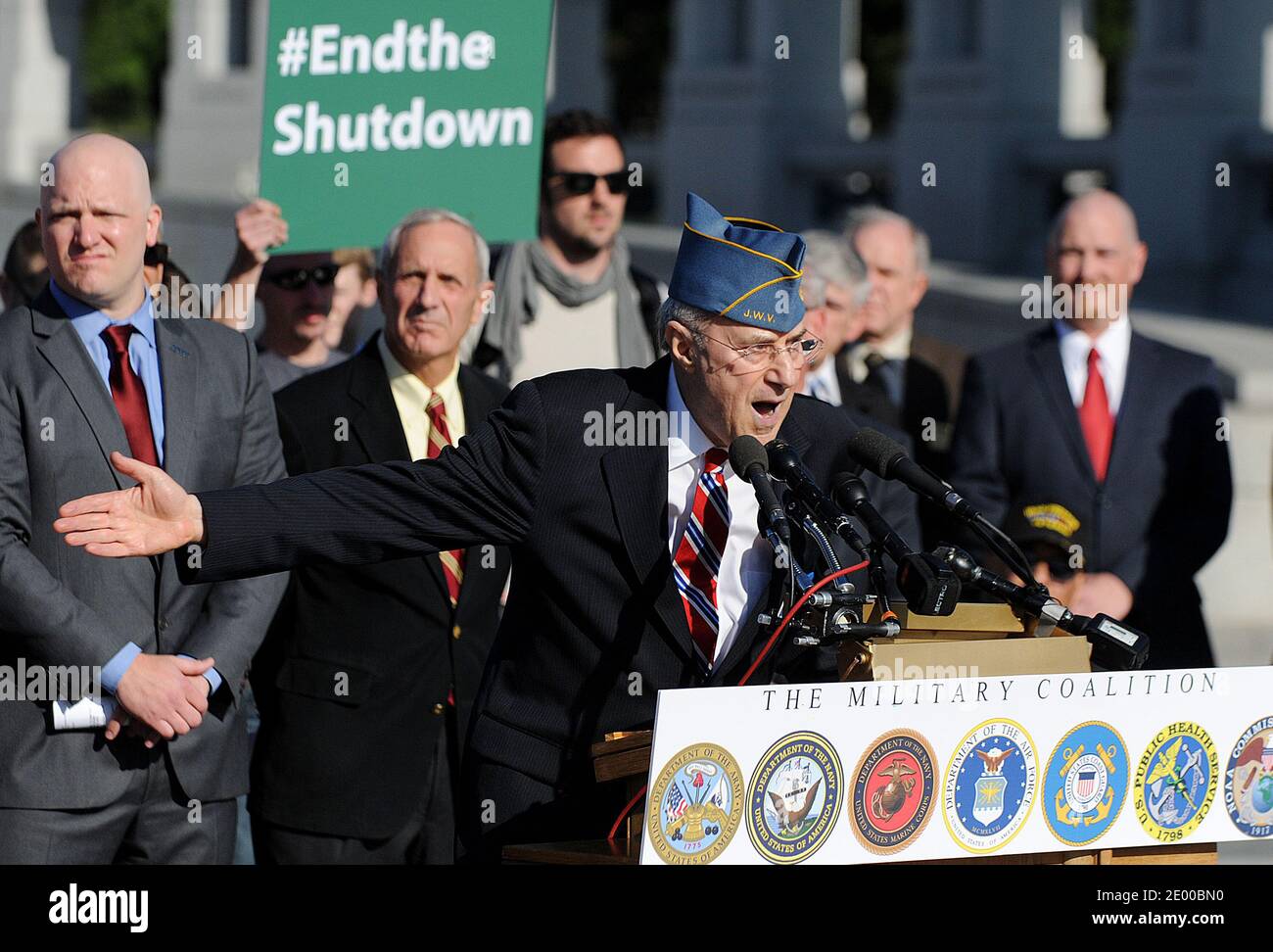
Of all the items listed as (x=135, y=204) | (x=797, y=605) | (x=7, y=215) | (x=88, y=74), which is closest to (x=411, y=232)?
(x=135, y=204)

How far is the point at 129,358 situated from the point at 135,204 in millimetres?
357

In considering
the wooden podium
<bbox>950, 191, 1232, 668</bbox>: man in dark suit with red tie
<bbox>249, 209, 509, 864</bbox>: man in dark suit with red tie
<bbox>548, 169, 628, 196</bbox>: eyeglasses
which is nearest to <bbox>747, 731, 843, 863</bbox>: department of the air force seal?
the wooden podium

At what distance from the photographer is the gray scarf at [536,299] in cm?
691

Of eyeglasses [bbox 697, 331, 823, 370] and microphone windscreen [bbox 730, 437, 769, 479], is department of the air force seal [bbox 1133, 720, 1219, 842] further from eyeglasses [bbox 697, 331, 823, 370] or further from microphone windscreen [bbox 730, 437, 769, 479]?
eyeglasses [bbox 697, 331, 823, 370]

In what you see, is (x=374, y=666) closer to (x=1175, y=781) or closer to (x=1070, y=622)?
(x=1070, y=622)

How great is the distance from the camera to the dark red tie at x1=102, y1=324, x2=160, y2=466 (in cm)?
491

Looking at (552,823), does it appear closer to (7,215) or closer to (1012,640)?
(1012,640)

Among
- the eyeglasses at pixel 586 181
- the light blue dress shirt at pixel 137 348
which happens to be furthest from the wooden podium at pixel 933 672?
the eyeglasses at pixel 586 181

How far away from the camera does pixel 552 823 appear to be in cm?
416

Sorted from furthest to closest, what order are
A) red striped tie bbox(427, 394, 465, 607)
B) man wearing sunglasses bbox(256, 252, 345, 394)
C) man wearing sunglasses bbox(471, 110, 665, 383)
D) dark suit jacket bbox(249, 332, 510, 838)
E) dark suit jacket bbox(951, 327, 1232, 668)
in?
man wearing sunglasses bbox(471, 110, 665, 383), man wearing sunglasses bbox(256, 252, 345, 394), dark suit jacket bbox(951, 327, 1232, 668), red striped tie bbox(427, 394, 465, 607), dark suit jacket bbox(249, 332, 510, 838)

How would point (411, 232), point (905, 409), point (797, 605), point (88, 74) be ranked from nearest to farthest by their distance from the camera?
point (797, 605), point (411, 232), point (905, 409), point (88, 74)

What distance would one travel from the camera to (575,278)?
23.0ft

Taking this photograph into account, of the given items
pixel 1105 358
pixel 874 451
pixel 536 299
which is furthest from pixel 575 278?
pixel 874 451

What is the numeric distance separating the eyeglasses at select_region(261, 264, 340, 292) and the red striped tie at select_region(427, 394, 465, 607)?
1159 millimetres
